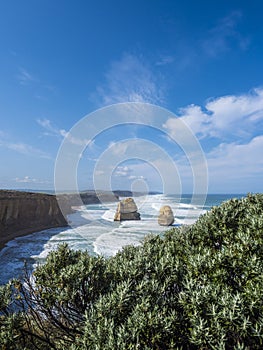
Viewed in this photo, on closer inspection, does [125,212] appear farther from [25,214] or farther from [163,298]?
[163,298]

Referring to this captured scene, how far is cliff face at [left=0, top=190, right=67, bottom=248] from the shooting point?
23375mm

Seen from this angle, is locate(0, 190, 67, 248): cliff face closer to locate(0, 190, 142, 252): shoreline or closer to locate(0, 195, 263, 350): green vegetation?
locate(0, 190, 142, 252): shoreline

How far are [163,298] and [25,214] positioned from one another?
2856 cm

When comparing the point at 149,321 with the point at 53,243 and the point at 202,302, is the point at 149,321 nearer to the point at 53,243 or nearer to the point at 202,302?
the point at 202,302

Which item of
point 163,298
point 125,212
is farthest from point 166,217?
point 163,298

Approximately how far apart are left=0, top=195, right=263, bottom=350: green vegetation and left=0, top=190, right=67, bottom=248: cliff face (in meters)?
21.0

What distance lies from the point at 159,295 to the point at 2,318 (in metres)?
2.43

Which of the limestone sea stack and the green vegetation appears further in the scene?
the limestone sea stack

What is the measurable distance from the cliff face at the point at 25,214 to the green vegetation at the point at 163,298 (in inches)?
826

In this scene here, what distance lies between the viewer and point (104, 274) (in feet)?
11.6

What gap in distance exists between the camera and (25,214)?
1083 inches

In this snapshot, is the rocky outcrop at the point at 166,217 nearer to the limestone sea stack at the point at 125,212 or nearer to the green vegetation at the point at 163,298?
the limestone sea stack at the point at 125,212

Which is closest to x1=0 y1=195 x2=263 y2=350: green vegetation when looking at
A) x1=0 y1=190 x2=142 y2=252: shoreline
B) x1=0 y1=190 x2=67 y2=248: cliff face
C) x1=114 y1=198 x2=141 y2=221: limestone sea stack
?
x1=0 y1=190 x2=142 y2=252: shoreline

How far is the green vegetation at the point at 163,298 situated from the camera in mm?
2146
